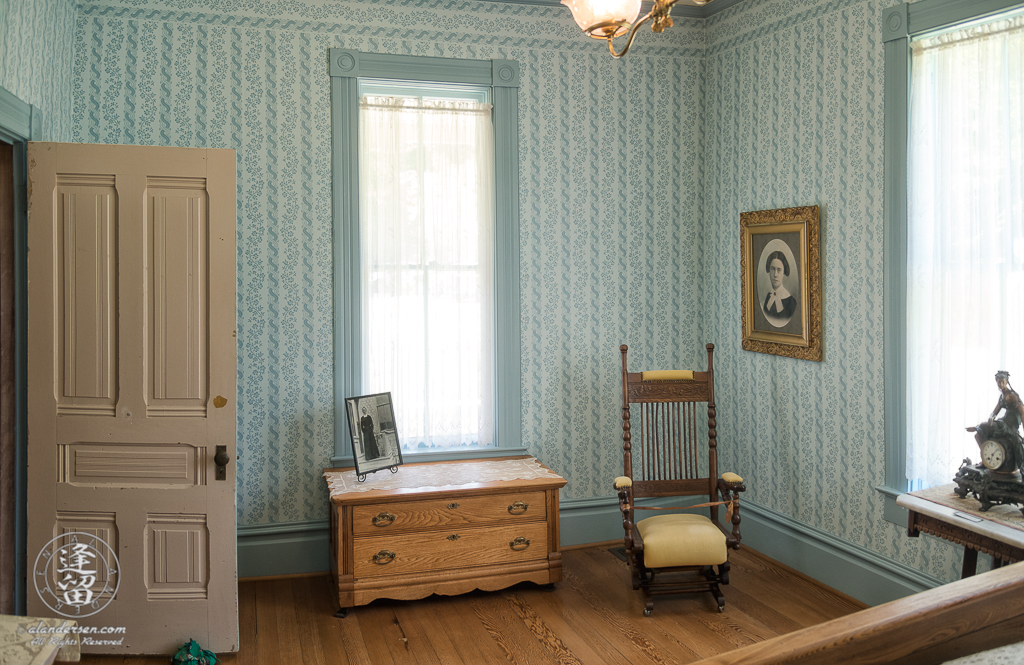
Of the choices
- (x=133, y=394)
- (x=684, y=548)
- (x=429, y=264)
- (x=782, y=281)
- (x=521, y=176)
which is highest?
(x=521, y=176)

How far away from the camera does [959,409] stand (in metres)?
3.36

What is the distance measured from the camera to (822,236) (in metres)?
4.05

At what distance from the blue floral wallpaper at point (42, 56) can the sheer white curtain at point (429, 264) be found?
1503mm

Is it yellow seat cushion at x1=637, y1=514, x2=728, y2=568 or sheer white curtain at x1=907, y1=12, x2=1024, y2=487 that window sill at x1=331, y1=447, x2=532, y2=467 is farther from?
sheer white curtain at x1=907, y1=12, x2=1024, y2=487

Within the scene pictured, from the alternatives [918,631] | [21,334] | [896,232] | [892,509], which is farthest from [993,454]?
[21,334]

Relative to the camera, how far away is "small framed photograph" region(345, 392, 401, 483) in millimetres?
4023

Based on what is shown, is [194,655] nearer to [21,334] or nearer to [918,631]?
[21,334]

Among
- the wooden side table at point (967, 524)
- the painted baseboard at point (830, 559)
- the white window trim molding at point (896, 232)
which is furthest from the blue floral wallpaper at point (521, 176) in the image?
the wooden side table at point (967, 524)

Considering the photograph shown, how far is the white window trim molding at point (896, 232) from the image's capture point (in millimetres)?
3471

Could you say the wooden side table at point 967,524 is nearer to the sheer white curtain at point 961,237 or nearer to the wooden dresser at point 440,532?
the sheer white curtain at point 961,237

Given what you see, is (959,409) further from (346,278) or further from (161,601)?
(161,601)

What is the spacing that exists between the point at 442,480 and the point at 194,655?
1.43 metres

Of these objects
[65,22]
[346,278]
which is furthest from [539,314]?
[65,22]

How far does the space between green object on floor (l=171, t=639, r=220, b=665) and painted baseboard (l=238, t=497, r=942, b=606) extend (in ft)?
3.13
